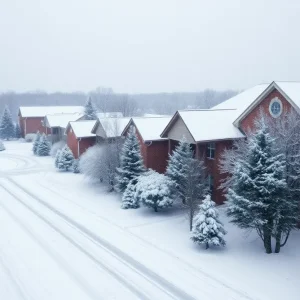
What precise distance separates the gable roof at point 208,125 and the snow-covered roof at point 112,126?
6608mm

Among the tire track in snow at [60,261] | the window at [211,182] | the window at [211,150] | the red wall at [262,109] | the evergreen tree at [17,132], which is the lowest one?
the tire track in snow at [60,261]

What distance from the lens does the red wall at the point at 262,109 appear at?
832 inches

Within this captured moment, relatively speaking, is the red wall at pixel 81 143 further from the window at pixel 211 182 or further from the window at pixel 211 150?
the window at pixel 211 182

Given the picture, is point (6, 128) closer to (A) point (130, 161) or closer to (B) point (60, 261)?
(A) point (130, 161)

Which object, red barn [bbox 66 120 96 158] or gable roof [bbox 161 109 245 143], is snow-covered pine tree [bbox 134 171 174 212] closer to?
gable roof [bbox 161 109 245 143]

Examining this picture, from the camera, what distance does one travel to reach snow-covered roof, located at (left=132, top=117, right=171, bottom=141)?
29092mm

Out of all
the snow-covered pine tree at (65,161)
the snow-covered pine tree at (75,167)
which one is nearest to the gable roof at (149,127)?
the snow-covered pine tree at (75,167)

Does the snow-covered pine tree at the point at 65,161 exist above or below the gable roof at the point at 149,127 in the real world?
below

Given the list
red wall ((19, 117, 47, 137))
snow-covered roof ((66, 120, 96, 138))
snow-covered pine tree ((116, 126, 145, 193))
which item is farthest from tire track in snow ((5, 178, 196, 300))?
red wall ((19, 117, 47, 137))

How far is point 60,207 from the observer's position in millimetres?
25250

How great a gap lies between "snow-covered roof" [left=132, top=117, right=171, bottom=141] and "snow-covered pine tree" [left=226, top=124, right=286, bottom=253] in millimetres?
12624

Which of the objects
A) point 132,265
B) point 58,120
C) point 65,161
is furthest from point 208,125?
point 58,120

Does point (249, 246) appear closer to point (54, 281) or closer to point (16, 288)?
point (54, 281)

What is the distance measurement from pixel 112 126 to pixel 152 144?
19.8ft
